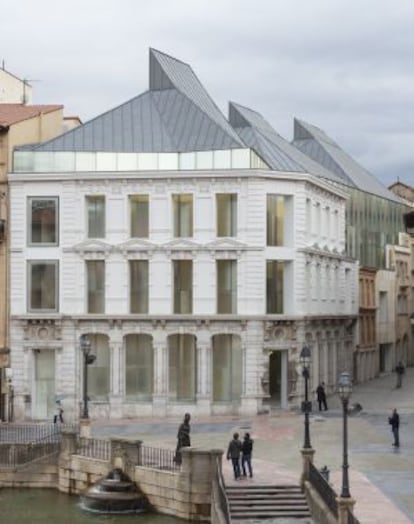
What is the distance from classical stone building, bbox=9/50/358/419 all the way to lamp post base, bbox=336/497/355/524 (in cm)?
2771

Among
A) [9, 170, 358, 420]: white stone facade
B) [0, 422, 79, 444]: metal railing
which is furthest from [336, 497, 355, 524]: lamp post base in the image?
[9, 170, 358, 420]: white stone facade

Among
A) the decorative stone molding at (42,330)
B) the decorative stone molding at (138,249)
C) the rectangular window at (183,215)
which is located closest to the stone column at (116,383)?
the decorative stone molding at (42,330)

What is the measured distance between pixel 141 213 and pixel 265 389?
10092 millimetres

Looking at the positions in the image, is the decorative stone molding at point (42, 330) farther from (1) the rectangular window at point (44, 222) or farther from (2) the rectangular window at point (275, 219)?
(2) the rectangular window at point (275, 219)

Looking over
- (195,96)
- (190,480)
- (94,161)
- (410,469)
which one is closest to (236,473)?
(190,480)

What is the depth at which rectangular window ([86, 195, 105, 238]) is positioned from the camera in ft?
180

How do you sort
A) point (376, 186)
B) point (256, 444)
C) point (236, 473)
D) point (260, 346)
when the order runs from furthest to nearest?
point (376, 186)
point (260, 346)
point (256, 444)
point (236, 473)

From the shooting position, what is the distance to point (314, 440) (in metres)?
44.5

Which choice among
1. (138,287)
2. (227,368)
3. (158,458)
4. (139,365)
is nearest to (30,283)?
(138,287)

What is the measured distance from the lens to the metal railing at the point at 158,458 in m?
38.1

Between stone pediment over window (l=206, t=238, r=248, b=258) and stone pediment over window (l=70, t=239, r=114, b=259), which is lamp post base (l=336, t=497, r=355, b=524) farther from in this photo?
stone pediment over window (l=70, t=239, r=114, b=259)

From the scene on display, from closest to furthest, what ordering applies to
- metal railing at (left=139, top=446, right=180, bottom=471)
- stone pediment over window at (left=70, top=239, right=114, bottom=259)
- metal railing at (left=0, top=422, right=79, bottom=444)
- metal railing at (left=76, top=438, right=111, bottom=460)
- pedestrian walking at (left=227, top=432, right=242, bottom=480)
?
pedestrian walking at (left=227, top=432, right=242, bottom=480)
metal railing at (left=139, top=446, right=180, bottom=471)
metal railing at (left=76, top=438, right=111, bottom=460)
metal railing at (left=0, top=422, right=79, bottom=444)
stone pediment over window at (left=70, top=239, right=114, bottom=259)

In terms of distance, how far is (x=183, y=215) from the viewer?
54.3 m

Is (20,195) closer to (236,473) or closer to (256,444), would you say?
(256,444)
